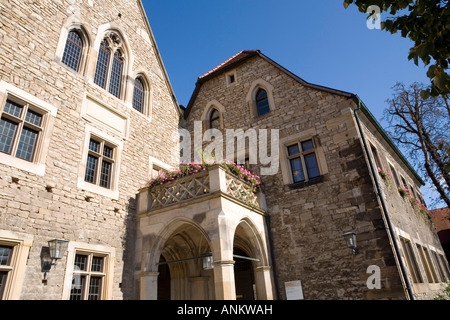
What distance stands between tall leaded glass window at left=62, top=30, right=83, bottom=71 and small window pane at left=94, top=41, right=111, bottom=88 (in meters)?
0.63

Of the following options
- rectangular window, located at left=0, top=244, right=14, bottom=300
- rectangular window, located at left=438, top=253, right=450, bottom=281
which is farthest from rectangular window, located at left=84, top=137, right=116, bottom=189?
rectangular window, located at left=438, top=253, right=450, bottom=281

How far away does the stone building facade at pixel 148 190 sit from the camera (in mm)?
6277

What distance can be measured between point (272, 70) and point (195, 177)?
606 cm

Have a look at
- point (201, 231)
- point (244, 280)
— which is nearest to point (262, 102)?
point (201, 231)

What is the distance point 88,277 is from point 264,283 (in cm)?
446

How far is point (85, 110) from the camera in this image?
797 centimetres

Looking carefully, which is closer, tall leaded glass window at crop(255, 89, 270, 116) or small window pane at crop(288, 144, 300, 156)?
small window pane at crop(288, 144, 300, 156)

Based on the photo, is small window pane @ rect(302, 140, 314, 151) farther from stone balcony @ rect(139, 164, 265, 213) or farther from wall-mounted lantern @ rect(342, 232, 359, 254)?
wall-mounted lantern @ rect(342, 232, 359, 254)

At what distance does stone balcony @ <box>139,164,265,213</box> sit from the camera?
23.7 ft

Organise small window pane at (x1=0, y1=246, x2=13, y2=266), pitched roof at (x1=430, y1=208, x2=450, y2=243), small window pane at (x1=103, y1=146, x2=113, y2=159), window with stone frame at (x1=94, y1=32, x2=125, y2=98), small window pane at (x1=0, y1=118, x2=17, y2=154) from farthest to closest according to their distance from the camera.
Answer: pitched roof at (x1=430, y1=208, x2=450, y2=243)
window with stone frame at (x1=94, y1=32, x2=125, y2=98)
small window pane at (x1=103, y1=146, x2=113, y2=159)
small window pane at (x1=0, y1=118, x2=17, y2=154)
small window pane at (x1=0, y1=246, x2=13, y2=266)

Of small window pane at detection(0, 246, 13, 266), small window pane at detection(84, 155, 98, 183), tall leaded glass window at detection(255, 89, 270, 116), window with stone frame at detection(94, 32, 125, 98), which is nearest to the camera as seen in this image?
small window pane at detection(0, 246, 13, 266)

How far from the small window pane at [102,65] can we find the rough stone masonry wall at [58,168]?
19.5 inches

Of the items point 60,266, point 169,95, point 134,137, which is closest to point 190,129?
point 169,95

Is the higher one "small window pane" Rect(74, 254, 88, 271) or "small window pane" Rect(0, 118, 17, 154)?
"small window pane" Rect(0, 118, 17, 154)
